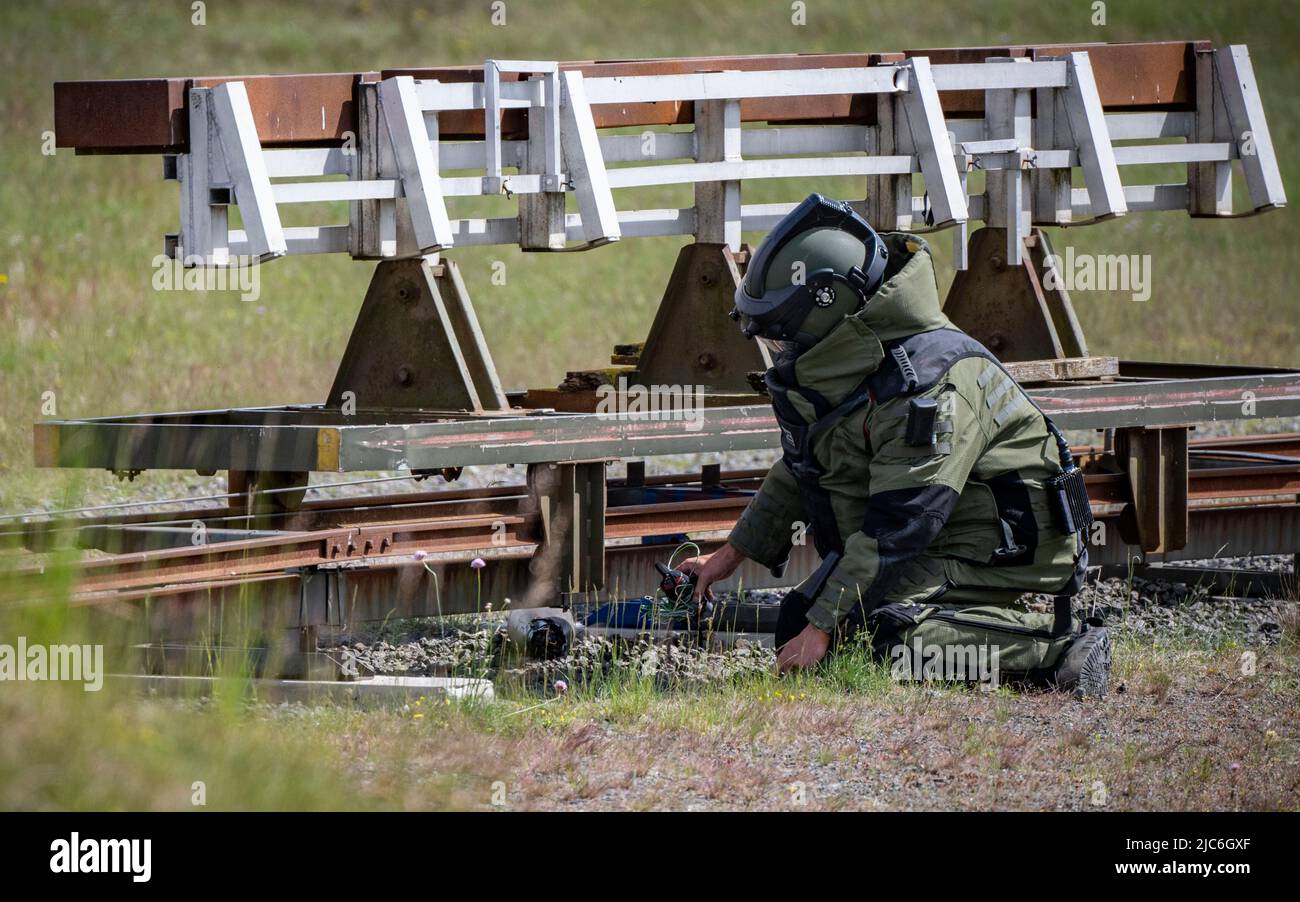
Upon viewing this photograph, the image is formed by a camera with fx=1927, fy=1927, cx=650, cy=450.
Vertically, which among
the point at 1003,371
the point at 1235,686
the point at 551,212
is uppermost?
the point at 551,212

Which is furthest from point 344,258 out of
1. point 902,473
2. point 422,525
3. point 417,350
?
point 902,473

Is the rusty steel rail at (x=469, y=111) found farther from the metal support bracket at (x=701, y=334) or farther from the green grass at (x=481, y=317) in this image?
the green grass at (x=481, y=317)

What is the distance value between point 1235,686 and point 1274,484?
9.35ft

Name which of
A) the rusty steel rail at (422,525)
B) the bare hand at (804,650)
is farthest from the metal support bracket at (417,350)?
the bare hand at (804,650)

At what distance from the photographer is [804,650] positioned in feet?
24.6

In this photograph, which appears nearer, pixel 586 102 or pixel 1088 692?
pixel 1088 692

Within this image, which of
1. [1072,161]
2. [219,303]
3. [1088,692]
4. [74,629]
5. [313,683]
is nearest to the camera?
[74,629]

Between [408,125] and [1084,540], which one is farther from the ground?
[408,125]

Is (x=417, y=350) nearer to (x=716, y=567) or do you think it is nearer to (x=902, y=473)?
(x=716, y=567)

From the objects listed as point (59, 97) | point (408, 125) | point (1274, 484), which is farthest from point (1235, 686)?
point (59, 97)

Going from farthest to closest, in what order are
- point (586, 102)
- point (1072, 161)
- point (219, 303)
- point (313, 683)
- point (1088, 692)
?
1. point (219, 303)
2. point (1072, 161)
3. point (586, 102)
4. point (1088, 692)
5. point (313, 683)

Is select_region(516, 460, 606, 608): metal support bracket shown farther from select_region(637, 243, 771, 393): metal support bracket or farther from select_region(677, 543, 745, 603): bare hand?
select_region(637, 243, 771, 393): metal support bracket

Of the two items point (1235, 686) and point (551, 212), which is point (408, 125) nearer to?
point (551, 212)

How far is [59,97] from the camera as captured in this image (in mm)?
8289
